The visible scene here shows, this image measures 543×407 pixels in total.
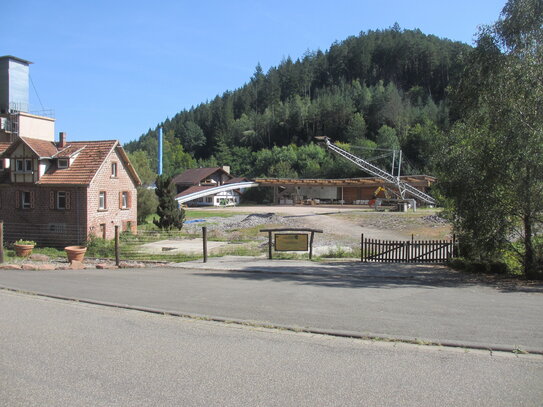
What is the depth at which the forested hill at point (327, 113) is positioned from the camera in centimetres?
11269

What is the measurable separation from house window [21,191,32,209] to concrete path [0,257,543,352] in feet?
66.1

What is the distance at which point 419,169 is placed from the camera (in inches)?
3947

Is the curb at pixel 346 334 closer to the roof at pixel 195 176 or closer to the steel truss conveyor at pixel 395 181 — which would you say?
the steel truss conveyor at pixel 395 181

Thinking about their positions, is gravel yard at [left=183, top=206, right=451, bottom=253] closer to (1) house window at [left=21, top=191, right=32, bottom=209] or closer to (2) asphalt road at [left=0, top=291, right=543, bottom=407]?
(1) house window at [left=21, top=191, right=32, bottom=209]

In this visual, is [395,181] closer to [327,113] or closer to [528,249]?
[528,249]

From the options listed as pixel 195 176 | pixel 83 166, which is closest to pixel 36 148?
pixel 83 166

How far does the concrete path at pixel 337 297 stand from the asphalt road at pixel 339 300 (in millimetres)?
18

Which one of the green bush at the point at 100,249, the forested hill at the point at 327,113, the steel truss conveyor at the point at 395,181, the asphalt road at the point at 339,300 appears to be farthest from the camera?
the forested hill at the point at 327,113

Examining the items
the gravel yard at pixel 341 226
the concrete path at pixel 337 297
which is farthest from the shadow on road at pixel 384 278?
the gravel yard at pixel 341 226

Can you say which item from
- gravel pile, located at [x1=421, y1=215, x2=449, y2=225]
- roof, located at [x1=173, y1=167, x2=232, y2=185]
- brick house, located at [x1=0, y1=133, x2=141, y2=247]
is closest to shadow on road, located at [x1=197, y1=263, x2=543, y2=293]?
brick house, located at [x1=0, y1=133, x2=141, y2=247]

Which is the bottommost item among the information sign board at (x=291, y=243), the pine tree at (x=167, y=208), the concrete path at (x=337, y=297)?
the concrete path at (x=337, y=297)

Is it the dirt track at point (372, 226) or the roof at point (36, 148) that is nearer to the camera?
the roof at point (36, 148)

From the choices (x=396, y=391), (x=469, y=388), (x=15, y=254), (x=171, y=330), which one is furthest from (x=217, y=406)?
(x=15, y=254)

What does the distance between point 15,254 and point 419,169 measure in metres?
88.1
